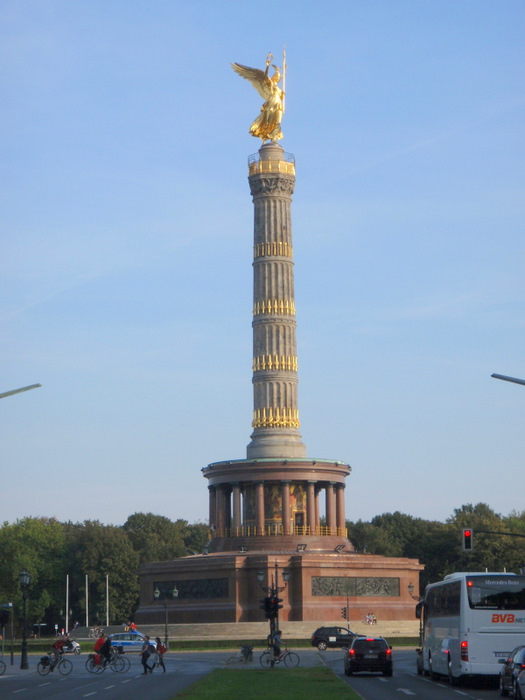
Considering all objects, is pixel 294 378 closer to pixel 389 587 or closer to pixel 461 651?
pixel 389 587

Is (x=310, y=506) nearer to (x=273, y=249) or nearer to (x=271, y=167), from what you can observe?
(x=273, y=249)

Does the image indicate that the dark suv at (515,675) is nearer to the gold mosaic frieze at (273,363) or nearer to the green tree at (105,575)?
the gold mosaic frieze at (273,363)

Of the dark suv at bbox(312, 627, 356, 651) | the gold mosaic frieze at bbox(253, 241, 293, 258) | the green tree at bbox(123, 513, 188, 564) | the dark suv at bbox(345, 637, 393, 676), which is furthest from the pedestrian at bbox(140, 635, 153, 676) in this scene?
the green tree at bbox(123, 513, 188, 564)

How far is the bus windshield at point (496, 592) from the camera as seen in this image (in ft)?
124

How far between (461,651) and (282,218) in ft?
205

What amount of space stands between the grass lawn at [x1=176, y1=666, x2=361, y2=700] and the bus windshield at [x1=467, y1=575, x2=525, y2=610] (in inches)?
190

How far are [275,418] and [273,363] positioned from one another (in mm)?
4219

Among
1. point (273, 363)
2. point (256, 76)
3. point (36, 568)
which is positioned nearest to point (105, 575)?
point (36, 568)

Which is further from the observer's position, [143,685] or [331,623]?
[331,623]

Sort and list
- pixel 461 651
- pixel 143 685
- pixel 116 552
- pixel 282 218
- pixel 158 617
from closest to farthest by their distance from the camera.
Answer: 1. pixel 461 651
2. pixel 143 685
3. pixel 158 617
4. pixel 282 218
5. pixel 116 552

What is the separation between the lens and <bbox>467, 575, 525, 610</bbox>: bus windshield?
Result: 1491 inches

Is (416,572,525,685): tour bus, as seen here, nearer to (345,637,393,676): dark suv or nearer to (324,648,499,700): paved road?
(324,648,499,700): paved road

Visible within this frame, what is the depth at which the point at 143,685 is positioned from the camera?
41625 mm

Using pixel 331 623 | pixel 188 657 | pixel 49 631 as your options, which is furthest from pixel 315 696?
pixel 49 631
